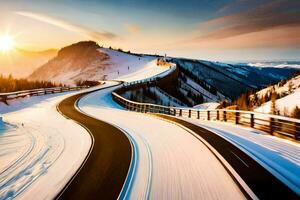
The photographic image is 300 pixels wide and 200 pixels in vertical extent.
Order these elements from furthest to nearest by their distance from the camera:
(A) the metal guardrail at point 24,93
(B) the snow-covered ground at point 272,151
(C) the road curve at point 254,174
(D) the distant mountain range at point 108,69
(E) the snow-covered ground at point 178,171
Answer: (D) the distant mountain range at point 108,69, (A) the metal guardrail at point 24,93, (B) the snow-covered ground at point 272,151, (E) the snow-covered ground at point 178,171, (C) the road curve at point 254,174

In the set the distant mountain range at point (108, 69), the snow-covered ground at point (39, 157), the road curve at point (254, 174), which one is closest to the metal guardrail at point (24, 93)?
the snow-covered ground at point (39, 157)

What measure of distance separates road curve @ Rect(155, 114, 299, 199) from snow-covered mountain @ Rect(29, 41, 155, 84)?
92.4 meters

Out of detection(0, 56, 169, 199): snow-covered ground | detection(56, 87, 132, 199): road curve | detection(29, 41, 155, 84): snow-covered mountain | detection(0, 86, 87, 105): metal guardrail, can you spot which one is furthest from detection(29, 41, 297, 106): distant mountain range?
detection(56, 87, 132, 199): road curve

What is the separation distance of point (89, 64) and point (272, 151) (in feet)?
423

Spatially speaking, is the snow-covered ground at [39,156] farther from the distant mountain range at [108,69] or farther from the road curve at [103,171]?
the distant mountain range at [108,69]

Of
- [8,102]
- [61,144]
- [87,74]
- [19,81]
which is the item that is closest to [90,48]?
[87,74]

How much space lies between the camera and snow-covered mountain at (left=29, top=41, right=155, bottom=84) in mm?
114438

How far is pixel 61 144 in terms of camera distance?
14.8 m

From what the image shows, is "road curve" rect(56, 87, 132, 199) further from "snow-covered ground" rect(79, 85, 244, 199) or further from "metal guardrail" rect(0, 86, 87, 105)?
"metal guardrail" rect(0, 86, 87, 105)

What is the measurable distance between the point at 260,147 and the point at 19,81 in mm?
40796

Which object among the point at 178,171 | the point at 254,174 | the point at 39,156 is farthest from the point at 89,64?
the point at 254,174

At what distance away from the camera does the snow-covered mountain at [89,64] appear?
375 ft

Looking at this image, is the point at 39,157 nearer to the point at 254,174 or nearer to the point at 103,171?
the point at 103,171

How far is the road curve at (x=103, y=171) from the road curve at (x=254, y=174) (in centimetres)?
361
